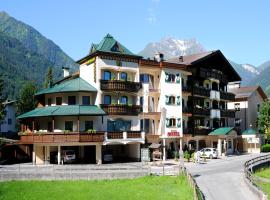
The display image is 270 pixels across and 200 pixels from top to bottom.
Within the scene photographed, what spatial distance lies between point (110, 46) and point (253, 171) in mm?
23128

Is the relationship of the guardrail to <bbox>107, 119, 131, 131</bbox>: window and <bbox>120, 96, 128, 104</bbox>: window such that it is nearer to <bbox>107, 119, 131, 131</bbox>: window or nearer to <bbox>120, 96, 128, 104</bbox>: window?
<bbox>107, 119, 131, 131</bbox>: window

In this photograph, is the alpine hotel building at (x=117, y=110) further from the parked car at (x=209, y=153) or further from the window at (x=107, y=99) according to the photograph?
the parked car at (x=209, y=153)

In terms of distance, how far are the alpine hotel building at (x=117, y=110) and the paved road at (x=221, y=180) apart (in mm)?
8838

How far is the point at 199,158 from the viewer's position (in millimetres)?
52750

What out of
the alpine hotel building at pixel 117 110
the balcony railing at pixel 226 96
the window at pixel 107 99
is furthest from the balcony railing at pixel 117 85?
the balcony railing at pixel 226 96

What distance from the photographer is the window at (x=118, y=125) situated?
5188cm

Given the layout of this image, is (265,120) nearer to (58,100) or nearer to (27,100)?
(58,100)

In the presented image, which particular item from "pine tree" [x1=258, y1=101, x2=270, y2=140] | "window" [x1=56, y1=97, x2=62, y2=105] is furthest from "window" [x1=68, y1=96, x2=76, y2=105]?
"pine tree" [x1=258, y1=101, x2=270, y2=140]

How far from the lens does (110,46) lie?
2061 inches

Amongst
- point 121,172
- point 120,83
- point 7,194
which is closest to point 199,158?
point 120,83

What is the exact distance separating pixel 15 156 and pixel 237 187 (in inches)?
1253

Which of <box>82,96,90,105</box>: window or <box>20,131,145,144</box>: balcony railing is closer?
<box>20,131,145,144</box>: balcony railing

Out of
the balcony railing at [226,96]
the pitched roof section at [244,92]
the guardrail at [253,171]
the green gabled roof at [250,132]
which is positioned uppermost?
the pitched roof section at [244,92]

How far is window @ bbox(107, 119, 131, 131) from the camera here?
51875mm
